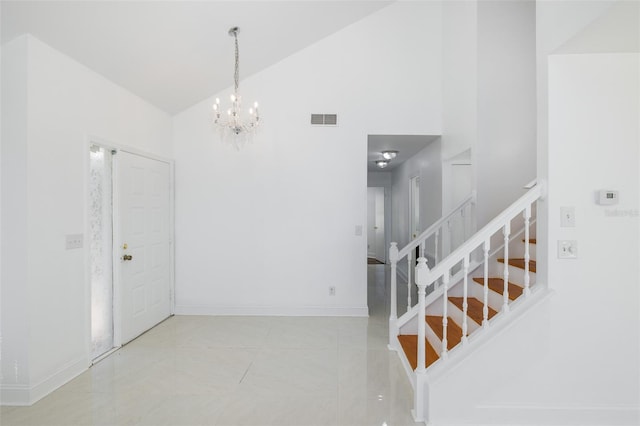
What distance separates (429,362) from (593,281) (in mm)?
1250

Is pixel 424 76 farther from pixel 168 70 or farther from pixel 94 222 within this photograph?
pixel 94 222

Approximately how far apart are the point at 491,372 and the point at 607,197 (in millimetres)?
1314

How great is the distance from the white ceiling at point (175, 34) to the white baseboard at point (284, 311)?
2.71 metres

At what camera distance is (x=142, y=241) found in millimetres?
3668

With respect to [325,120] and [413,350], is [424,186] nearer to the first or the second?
[325,120]

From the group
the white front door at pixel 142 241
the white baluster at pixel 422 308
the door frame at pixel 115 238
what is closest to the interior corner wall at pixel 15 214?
the door frame at pixel 115 238

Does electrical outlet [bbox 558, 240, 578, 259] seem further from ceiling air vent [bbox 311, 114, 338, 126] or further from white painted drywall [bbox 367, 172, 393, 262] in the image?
white painted drywall [bbox 367, 172, 393, 262]

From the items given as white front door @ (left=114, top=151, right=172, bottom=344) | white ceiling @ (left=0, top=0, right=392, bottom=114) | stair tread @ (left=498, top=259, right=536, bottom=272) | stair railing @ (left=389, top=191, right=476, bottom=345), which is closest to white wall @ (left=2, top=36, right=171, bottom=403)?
white ceiling @ (left=0, top=0, right=392, bottom=114)

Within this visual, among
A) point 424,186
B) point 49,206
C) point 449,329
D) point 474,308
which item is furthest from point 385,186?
point 49,206

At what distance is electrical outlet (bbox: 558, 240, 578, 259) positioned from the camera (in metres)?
2.01

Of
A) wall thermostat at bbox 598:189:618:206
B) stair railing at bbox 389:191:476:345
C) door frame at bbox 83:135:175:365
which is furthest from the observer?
stair railing at bbox 389:191:476:345

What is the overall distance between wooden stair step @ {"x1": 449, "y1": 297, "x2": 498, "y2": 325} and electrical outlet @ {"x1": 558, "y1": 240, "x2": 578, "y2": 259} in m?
0.84

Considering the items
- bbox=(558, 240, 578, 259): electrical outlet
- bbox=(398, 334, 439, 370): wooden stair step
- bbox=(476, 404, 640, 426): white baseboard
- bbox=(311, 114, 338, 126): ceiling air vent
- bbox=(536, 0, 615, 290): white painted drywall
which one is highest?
bbox=(311, 114, 338, 126): ceiling air vent

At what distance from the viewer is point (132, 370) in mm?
2826
